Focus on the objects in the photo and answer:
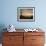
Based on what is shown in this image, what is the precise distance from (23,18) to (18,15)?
0.20 m

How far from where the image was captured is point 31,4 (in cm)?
458

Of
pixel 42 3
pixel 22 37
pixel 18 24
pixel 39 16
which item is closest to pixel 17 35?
pixel 22 37

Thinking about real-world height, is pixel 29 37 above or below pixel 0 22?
below

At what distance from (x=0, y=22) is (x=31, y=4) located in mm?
1238

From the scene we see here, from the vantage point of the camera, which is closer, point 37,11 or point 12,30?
point 12,30

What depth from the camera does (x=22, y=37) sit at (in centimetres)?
409

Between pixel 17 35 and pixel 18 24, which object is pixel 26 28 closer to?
pixel 18 24

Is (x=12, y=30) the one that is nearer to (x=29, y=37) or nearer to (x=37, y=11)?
(x=29, y=37)

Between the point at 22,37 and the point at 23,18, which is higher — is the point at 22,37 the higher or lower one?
the lower one

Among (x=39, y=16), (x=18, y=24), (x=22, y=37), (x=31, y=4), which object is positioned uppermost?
(x=31, y=4)

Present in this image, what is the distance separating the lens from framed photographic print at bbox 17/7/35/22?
4.57m

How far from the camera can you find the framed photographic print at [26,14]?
4.57 meters

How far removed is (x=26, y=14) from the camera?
4598 mm

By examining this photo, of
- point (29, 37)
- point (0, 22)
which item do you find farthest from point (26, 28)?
point (0, 22)
